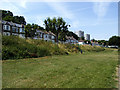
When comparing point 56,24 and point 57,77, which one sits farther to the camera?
point 56,24

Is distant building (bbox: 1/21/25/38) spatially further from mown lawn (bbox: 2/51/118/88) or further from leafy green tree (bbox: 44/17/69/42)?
mown lawn (bbox: 2/51/118/88)

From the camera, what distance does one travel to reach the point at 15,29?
5231cm

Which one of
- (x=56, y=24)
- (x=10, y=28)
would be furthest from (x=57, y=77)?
(x=10, y=28)

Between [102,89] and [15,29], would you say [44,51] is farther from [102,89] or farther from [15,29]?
[15,29]

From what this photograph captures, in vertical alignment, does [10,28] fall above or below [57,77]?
above

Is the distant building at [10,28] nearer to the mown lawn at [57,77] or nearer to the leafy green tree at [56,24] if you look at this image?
the leafy green tree at [56,24]

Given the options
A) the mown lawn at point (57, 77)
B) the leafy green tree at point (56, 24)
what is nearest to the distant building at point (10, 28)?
the leafy green tree at point (56, 24)

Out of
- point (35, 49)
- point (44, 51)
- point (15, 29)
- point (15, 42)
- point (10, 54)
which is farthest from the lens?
point (15, 29)

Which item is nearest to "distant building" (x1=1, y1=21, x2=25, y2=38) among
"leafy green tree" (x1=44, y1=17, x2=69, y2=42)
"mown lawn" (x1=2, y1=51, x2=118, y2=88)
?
"leafy green tree" (x1=44, y1=17, x2=69, y2=42)

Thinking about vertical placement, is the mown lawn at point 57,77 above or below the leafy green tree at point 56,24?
below

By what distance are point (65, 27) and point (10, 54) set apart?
35.1 m

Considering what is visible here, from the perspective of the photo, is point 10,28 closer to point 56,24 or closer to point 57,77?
point 56,24

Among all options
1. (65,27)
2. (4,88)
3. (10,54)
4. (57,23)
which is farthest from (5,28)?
(4,88)

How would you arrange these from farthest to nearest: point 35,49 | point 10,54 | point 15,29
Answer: point 15,29
point 35,49
point 10,54
